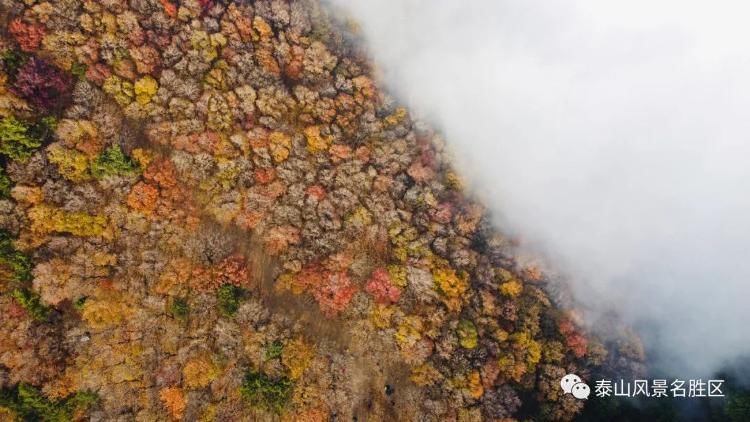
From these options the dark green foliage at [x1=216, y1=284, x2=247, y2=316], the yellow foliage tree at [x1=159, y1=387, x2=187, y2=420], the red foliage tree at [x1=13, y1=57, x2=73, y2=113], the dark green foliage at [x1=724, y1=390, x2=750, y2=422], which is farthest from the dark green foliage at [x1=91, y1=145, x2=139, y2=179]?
the dark green foliage at [x1=724, y1=390, x2=750, y2=422]

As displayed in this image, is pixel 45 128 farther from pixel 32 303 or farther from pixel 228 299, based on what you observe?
pixel 228 299

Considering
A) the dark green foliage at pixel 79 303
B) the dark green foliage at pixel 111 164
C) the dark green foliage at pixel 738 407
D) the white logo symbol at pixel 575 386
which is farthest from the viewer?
the dark green foliage at pixel 738 407

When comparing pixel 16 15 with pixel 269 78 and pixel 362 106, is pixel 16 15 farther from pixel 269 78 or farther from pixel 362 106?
pixel 362 106

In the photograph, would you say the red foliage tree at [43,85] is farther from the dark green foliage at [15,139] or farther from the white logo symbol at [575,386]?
the white logo symbol at [575,386]

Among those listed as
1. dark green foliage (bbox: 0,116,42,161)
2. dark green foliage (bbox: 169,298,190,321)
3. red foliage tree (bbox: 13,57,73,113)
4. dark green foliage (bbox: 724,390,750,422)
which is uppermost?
dark green foliage (bbox: 724,390,750,422)

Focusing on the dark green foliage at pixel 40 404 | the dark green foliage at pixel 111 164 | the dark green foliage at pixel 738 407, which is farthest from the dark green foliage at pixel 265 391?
the dark green foliage at pixel 738 407

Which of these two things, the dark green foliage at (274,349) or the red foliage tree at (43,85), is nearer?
the red foliage tree at (43,85)

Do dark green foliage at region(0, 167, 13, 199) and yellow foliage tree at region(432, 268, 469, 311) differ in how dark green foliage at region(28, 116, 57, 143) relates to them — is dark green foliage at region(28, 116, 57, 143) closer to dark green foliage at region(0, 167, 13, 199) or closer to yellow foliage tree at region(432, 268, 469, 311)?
dark green foliage at region(0, 167, 13, 199)
